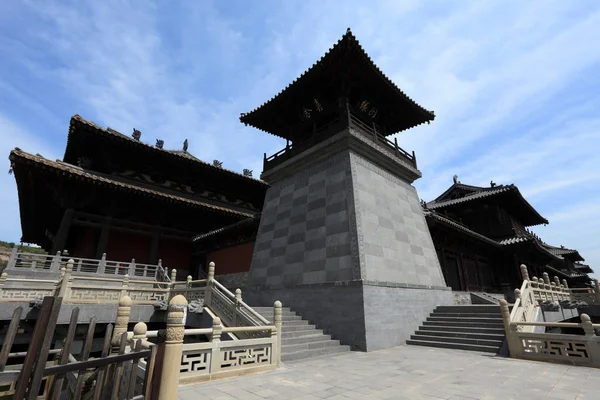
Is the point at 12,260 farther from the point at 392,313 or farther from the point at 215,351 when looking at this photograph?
the point at 392,313

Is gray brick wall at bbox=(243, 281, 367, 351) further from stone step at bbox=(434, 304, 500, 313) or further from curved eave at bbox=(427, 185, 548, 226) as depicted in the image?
curved eave at bbox=(427, 185, 548, 226)

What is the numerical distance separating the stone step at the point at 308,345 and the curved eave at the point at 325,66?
9.60 metres

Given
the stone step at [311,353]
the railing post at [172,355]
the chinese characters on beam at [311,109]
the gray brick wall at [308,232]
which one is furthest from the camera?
the chinese characters on beam at [311,109]

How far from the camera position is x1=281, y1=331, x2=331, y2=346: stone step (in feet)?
24.3

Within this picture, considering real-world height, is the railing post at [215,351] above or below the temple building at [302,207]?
below

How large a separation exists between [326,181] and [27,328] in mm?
10288

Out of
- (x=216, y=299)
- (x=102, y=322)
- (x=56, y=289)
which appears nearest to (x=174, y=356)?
(x=216, y=299)

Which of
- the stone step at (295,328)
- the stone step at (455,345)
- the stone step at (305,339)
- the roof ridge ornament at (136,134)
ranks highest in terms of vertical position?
the roof ridge ornament at (136,134)

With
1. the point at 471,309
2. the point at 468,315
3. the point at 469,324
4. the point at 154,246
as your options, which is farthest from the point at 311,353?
the point at 154,246

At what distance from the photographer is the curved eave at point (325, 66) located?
1031 centimetres

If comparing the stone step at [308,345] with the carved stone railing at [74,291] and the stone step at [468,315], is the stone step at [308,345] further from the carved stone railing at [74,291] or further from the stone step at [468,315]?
the stone step at [468,315]

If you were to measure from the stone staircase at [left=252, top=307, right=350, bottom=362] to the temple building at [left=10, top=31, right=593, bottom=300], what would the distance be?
1.50 ft

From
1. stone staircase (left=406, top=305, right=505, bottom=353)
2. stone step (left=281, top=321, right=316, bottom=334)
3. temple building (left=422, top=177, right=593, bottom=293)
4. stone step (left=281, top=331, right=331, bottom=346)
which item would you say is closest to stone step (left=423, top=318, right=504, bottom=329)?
stone staircase (left=406, top=305, right=505, bottom=353)

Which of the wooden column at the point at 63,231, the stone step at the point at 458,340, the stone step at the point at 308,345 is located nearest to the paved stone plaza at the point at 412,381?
the stone step at the point at 308,345
